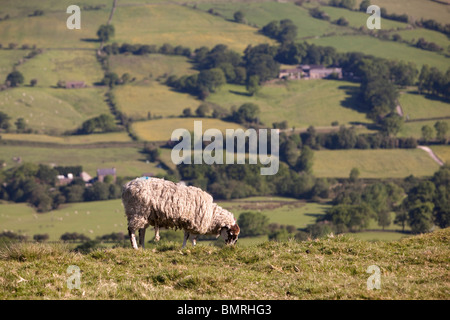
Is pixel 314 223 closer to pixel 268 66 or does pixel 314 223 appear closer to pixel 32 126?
pixel 32 126

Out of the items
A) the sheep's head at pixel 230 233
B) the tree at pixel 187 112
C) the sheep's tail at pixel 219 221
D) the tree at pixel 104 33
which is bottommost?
the tree at pixel 187 112

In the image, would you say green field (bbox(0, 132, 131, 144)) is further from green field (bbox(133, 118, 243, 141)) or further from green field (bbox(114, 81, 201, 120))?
green field (bbox(114, 81, 201, 120))

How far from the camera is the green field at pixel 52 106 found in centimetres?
15012

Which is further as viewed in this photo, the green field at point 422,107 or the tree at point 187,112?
the green field at point 422,107

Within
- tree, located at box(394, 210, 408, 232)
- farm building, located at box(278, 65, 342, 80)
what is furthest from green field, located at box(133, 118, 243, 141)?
tree, located at box(394, 210, 408, 232)

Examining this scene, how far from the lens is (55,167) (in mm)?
130500

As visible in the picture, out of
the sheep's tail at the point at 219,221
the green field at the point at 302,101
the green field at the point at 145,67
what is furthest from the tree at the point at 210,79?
the sheep's tail at the point at 219,221

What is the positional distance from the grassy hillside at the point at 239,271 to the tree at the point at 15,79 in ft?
509

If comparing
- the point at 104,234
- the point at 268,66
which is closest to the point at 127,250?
the point at 104,234

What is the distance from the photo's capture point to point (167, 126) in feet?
480

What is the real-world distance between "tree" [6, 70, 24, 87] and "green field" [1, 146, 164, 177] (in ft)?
99.4

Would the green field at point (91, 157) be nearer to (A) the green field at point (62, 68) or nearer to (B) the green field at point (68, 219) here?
(B) the green field at point (68, 219)

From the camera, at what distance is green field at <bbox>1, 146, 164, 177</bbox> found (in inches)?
4961

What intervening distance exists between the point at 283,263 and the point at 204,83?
165819 millimetres
